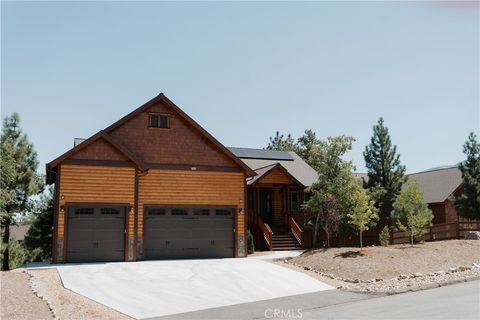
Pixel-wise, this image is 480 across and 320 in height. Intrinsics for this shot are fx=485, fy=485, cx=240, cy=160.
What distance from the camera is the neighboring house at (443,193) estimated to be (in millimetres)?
37094

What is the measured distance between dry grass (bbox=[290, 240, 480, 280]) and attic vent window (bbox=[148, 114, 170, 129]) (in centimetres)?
923

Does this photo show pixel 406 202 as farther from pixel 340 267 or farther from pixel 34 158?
pixel 34 158

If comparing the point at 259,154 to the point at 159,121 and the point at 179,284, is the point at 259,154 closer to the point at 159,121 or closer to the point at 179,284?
the point at 159,121

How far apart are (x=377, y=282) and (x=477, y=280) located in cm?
373

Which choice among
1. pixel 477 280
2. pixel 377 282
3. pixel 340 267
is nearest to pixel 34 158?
pixel 340 267

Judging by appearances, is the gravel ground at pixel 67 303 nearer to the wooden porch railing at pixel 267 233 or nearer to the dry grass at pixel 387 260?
the dry grass at pixel 387 260

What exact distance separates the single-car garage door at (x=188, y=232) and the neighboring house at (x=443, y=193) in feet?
57.0

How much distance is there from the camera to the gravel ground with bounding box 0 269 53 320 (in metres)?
11.9

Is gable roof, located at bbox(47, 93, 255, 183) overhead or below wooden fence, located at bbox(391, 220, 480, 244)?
overhead

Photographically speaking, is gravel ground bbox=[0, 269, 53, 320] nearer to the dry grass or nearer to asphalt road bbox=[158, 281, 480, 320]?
asphalt road bbox=[158, 281, 480, 320]

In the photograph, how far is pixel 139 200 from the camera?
2298 centimetres

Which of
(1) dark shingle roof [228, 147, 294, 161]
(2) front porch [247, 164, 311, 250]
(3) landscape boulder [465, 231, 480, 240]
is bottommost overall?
(3) landscape boulder [465, 231, 480, 240]

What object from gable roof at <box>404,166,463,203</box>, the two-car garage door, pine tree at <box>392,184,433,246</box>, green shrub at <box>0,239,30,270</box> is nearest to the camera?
the two-car garage door

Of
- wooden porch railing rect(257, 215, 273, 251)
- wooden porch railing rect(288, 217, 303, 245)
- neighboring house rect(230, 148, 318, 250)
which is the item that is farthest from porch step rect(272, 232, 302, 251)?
wooden porch railing rect(257, 215, 273, 251)
